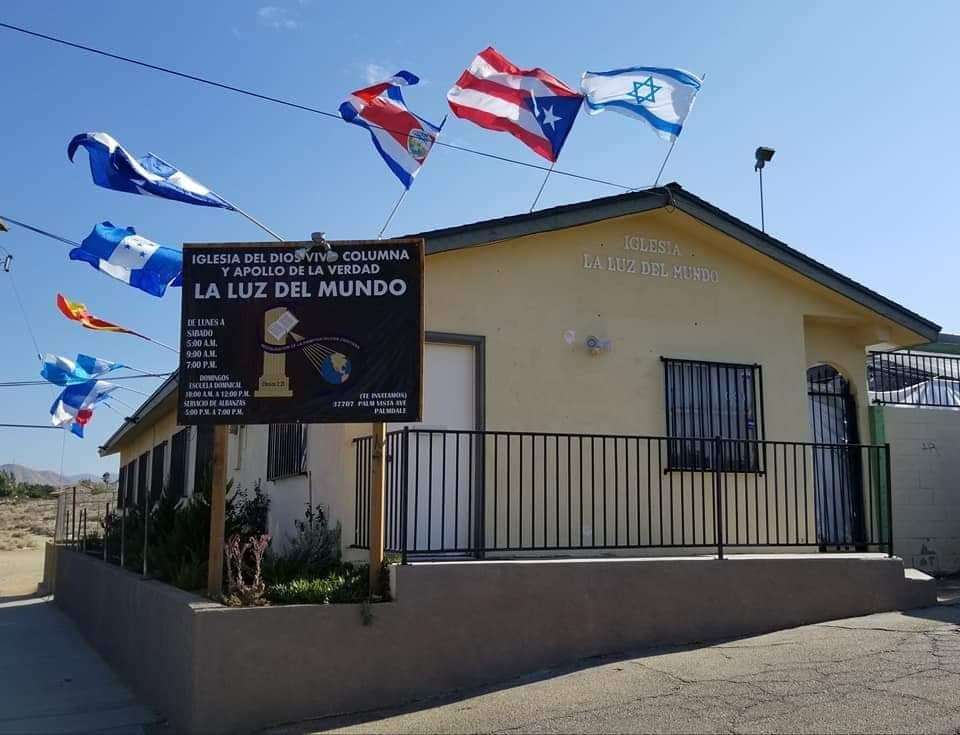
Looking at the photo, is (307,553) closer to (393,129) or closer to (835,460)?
(393,129)

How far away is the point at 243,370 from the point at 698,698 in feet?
14.0

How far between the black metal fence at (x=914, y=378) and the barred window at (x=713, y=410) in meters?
3.20

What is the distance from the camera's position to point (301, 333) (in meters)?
8.07

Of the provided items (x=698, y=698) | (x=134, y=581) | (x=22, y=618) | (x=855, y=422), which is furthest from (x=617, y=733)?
(x=22, y=618)

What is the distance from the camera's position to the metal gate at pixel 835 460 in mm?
12344

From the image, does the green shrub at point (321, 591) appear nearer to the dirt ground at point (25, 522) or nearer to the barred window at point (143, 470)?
the barred window at point (143, 470)

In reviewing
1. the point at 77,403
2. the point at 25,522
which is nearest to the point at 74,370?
the point at 77,403

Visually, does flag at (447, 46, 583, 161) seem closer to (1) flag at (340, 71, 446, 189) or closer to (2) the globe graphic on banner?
(1) flag at (340, 71, 446, 189)

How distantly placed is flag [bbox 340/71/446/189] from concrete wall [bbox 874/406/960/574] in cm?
713

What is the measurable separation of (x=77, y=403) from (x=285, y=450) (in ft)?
36.8

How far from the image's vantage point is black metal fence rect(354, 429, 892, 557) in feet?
30.3

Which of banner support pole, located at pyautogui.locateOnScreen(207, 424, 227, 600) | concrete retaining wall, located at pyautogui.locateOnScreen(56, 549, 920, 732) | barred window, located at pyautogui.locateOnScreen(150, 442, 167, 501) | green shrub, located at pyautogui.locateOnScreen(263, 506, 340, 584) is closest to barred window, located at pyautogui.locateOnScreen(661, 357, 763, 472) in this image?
concrete retaining wall, located at pyautogui.locateOnScreen(56, 549, 920, 732)

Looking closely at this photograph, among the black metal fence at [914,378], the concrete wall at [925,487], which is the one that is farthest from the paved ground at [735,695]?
the black metal fence at [914,378]

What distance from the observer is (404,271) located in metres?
8.18
